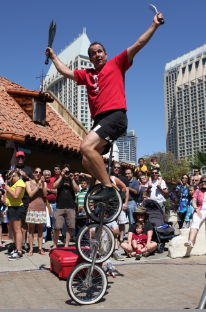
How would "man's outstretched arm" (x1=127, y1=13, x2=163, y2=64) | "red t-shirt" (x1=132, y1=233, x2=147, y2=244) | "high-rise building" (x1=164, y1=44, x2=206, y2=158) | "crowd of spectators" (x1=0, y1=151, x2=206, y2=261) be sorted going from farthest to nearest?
"high-rise building" (x1=164, y1=44, x2=206, y2=158)
"red t-shirt" (x1=132, y1=233, x2=147, y2=244)
"crowd of spectators" (x1=0, y1=151, x2=206, y2=261)
"man's outstretched arm" (x1=127, y1=13, x2=163, y2=64)

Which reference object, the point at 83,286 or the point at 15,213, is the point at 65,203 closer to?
the point at 15,213

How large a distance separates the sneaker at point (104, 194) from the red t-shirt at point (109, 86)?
0.94 meters

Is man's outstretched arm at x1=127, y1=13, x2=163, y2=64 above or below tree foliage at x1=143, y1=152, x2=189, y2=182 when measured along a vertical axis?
below

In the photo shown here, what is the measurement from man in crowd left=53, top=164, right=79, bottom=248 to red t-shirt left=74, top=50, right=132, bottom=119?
11.9 ft

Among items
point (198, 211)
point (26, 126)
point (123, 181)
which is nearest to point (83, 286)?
point (198, 211)

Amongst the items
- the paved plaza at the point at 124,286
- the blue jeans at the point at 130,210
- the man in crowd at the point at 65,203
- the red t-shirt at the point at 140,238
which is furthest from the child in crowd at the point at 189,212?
the man in crowd at the point at 65,203

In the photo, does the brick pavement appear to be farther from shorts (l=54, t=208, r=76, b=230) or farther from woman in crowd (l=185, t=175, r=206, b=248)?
shorts (l=54, t=208, r=76, b=230)

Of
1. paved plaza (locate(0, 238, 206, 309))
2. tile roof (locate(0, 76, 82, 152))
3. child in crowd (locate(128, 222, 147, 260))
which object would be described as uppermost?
tile roof (locate(0, 76, 82, 152))

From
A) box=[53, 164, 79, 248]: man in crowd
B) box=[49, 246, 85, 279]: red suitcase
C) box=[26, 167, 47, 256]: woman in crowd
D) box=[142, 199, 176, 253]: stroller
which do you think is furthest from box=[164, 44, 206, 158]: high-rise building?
box=[49, 246, 85, 279]: red suitcase

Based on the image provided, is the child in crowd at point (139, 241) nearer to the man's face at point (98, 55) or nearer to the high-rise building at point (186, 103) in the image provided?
the man's face at point (98, 55)

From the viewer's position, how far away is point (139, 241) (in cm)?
663

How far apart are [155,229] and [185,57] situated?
184 m

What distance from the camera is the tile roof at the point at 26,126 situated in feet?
30.3

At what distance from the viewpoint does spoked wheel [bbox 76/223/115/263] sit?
3480 millimetres
